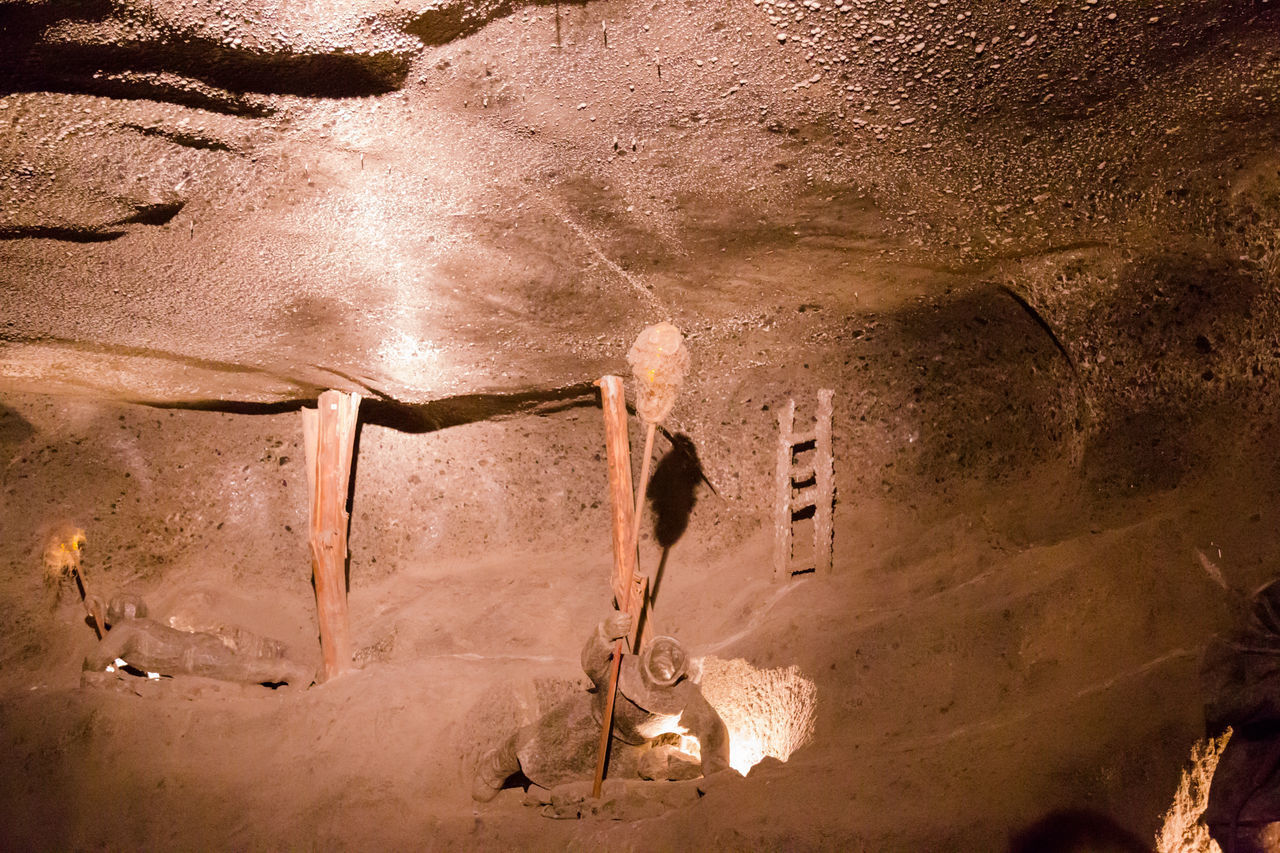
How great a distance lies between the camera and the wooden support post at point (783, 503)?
4164mm

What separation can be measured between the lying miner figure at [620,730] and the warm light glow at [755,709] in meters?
0.09

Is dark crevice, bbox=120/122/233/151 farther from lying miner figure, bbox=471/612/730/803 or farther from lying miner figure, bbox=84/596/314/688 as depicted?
lying miner figure, bbox=84/596/314/688

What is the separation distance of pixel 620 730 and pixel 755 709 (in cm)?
60

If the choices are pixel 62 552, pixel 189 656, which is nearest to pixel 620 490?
pixel 189 656

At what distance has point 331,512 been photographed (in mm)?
4648

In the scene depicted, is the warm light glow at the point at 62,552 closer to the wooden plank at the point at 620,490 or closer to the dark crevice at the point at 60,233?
the dark crevice at the point at 60,233

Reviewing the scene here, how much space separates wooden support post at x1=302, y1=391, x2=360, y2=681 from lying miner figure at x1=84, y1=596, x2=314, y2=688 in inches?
8.7

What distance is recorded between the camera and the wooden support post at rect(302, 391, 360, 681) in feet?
15.1

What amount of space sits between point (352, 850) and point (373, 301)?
2.43 meters

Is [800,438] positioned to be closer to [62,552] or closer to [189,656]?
[189,656]

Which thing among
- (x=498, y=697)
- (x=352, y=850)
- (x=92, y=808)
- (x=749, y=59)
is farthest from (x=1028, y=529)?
(x=92, y=808)

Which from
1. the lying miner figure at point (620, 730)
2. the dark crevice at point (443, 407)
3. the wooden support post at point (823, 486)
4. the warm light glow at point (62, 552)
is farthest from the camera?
the warm light glow at point (62, 552)

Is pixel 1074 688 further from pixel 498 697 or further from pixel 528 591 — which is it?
pixel 528 591

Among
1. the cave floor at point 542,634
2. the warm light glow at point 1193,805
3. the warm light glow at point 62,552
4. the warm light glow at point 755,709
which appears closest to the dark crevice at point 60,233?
the cave floor at point 542,634
